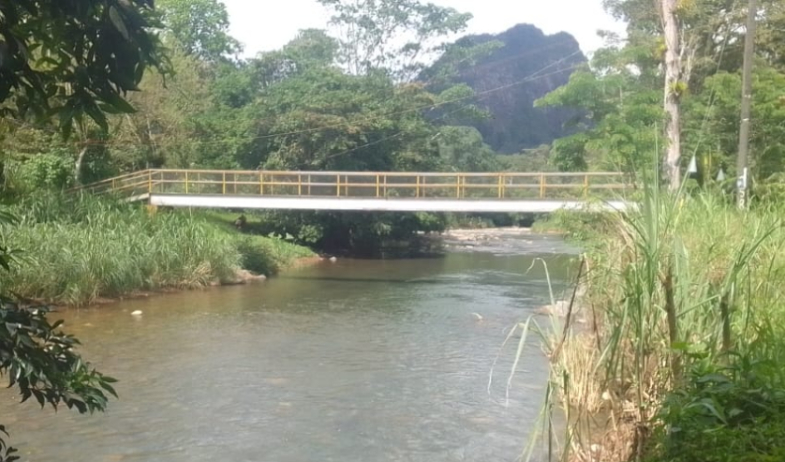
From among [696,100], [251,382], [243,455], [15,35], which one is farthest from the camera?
Answer: [696,100]

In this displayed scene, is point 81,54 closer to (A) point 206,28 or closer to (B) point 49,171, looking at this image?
(B) point 49,171

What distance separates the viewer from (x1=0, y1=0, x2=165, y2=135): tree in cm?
187

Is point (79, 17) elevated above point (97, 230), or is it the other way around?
point (79, 17)

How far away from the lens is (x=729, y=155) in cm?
1538

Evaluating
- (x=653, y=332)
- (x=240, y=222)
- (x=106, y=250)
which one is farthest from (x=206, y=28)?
(x=653, y=332)

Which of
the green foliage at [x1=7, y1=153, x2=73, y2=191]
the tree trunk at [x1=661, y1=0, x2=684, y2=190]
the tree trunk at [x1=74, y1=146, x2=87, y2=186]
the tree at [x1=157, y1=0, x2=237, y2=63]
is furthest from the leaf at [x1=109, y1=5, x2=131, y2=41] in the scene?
the tree at [x1=157, y1=0, x2=237, y2=63]

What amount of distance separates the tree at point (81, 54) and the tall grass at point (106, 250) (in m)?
10.5

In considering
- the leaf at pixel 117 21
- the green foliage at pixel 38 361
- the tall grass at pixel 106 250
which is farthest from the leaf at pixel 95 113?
the tall grass at pixel 106 250

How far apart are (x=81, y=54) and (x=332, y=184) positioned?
18.1 meters

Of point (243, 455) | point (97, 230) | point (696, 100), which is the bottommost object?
point (243, 455)

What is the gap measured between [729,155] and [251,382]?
35.0ft

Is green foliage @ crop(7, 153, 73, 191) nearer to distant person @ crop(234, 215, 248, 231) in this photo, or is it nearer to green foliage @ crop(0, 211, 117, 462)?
distant person @ crop(234, 215, 248, 231)

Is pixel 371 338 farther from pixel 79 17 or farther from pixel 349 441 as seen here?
pixel 79 17

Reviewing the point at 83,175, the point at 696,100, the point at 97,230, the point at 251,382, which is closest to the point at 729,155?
the point at 696,100
